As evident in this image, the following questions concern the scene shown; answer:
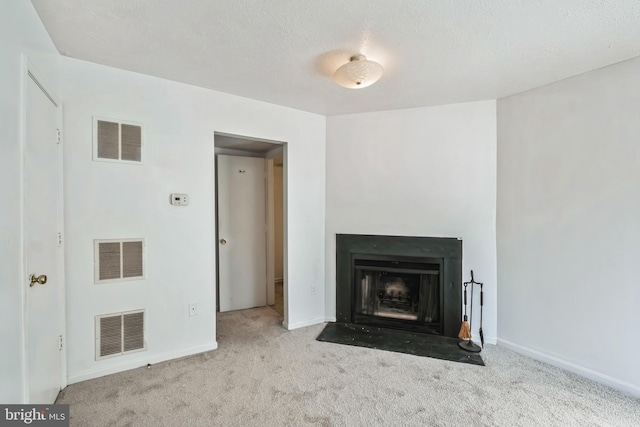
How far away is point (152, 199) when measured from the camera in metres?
2.44

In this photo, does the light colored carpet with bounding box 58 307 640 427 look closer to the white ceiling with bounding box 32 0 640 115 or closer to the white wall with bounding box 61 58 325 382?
the white wall with bounding box 61 58 325 382

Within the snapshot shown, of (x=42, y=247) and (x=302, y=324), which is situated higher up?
(x=42, y=247)

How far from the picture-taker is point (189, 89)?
2598 millimetres

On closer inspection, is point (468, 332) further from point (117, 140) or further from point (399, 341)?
point (117, 140)

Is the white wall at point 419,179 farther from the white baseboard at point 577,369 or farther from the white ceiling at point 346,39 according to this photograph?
the white ceiling at point 346,39

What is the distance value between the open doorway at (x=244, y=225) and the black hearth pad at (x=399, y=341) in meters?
0.95

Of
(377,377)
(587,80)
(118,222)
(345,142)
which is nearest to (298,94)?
(345,142)

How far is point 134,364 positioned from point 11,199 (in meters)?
1.66

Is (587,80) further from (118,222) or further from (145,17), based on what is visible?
(118,222)

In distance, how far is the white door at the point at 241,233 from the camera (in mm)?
3861

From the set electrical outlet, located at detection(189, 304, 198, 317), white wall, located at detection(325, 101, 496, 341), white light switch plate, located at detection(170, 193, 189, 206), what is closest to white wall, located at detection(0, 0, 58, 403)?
white light switch plate, located at detection(170, 193, 189, 206)

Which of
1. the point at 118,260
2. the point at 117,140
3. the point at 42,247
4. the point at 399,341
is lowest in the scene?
the point at 399,341

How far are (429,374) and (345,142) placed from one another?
2412mm

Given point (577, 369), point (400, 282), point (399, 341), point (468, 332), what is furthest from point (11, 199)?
point (577, 369)
